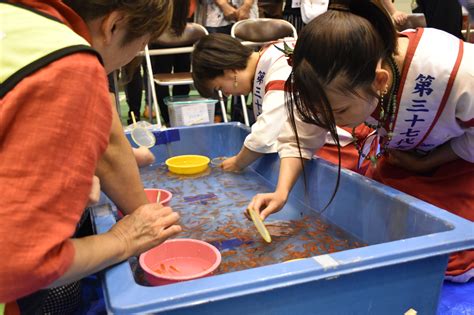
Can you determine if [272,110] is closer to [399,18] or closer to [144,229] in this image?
[144,229]

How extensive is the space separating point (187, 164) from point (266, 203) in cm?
76

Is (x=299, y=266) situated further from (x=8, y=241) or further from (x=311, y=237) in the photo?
(x=311, y=237)

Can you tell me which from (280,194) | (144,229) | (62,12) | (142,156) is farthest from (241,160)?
(62,12)

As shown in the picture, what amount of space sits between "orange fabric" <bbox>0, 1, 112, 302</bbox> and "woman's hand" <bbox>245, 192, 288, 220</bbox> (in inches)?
24.2

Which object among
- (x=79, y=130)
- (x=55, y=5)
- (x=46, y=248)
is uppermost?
(x=55, y=5)

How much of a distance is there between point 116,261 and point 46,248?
0.21m

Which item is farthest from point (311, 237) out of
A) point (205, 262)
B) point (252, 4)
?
point (252, 4)

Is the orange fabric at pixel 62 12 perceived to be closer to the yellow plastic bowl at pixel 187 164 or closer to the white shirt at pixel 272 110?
the white shirt at pixel 272 110

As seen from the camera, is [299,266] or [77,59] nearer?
[77,59]

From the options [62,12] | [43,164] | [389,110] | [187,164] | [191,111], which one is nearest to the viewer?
[43,164]

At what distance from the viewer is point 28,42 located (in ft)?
1.81

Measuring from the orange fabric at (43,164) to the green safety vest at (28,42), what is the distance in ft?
0.03

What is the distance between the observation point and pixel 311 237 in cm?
125

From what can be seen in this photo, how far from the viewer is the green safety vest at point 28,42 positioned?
20.9 inches
